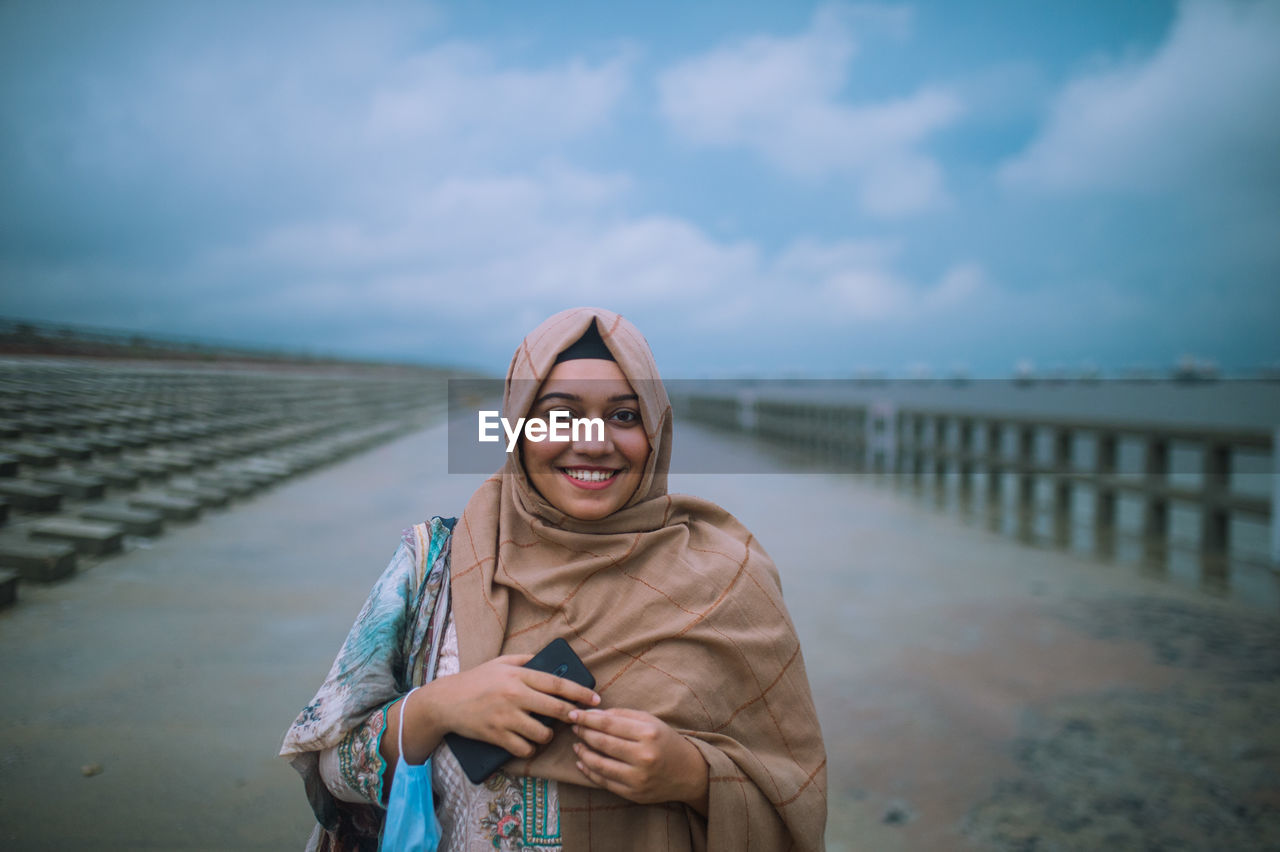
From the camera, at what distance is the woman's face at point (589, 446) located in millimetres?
1369

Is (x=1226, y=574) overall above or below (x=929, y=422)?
below

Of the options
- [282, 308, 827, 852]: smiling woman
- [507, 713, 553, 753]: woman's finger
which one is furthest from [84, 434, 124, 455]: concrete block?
[507, 713, 553, 753]: woman's finger

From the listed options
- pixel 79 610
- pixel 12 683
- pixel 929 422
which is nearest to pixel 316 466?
pixel 79 610

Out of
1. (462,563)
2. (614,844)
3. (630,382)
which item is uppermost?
(630,382)

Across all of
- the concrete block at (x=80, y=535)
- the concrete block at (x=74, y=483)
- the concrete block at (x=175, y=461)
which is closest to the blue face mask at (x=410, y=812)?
the concrete block at (x=80, y=535)

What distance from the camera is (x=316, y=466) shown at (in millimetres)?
9570

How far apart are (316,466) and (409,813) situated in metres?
9.26

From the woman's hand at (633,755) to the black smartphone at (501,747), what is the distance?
2.7 inches

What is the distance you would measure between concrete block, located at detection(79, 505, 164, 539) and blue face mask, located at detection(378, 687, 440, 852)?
472cm

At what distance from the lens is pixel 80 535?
4.31m

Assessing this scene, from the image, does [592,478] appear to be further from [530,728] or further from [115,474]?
[115,474]

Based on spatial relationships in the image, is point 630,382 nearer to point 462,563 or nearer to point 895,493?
point 462,563

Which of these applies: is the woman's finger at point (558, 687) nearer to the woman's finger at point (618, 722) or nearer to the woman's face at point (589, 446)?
the woman's finger at point (618, 722)

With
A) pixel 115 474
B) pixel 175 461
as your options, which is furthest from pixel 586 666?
pixel 175 461
